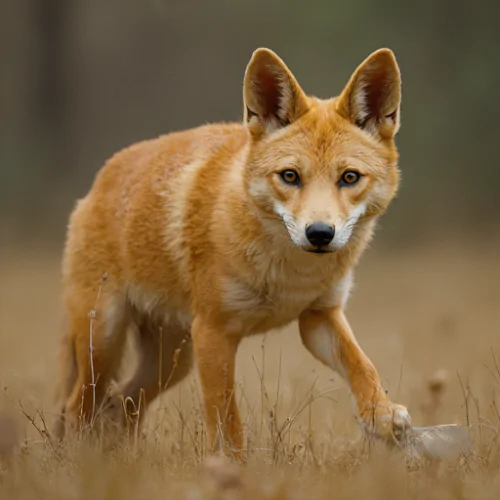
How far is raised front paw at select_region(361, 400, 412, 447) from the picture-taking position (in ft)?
15.4

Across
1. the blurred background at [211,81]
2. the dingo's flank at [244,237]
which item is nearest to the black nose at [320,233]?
the dingo's flank at [244,237]

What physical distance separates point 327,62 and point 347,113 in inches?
634

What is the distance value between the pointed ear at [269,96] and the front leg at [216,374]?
116 centimetres

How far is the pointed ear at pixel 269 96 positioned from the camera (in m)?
5.06

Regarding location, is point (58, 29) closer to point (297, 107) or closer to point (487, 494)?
point (297, 107)

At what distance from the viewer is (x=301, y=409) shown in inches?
192

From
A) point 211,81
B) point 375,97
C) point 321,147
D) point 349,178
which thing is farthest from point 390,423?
point 211,81

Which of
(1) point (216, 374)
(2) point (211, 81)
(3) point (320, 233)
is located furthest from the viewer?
(2) point (211, 81)

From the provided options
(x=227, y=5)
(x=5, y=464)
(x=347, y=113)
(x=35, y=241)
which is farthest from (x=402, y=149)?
(x=5, y=464)

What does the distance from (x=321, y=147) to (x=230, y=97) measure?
640 inches

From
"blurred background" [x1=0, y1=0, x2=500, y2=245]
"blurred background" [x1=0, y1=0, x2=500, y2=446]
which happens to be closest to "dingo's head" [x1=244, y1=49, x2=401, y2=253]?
"blurred background" [x1=0, y1=0, x2=500, y2=446]

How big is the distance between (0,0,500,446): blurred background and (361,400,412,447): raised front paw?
9263 mm

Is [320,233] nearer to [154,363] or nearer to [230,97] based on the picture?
[154,363]

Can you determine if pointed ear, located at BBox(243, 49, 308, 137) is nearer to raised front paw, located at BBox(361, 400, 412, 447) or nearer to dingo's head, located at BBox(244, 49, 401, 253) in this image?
dingo's head, located at BBox(244, 49, 401, 253)
